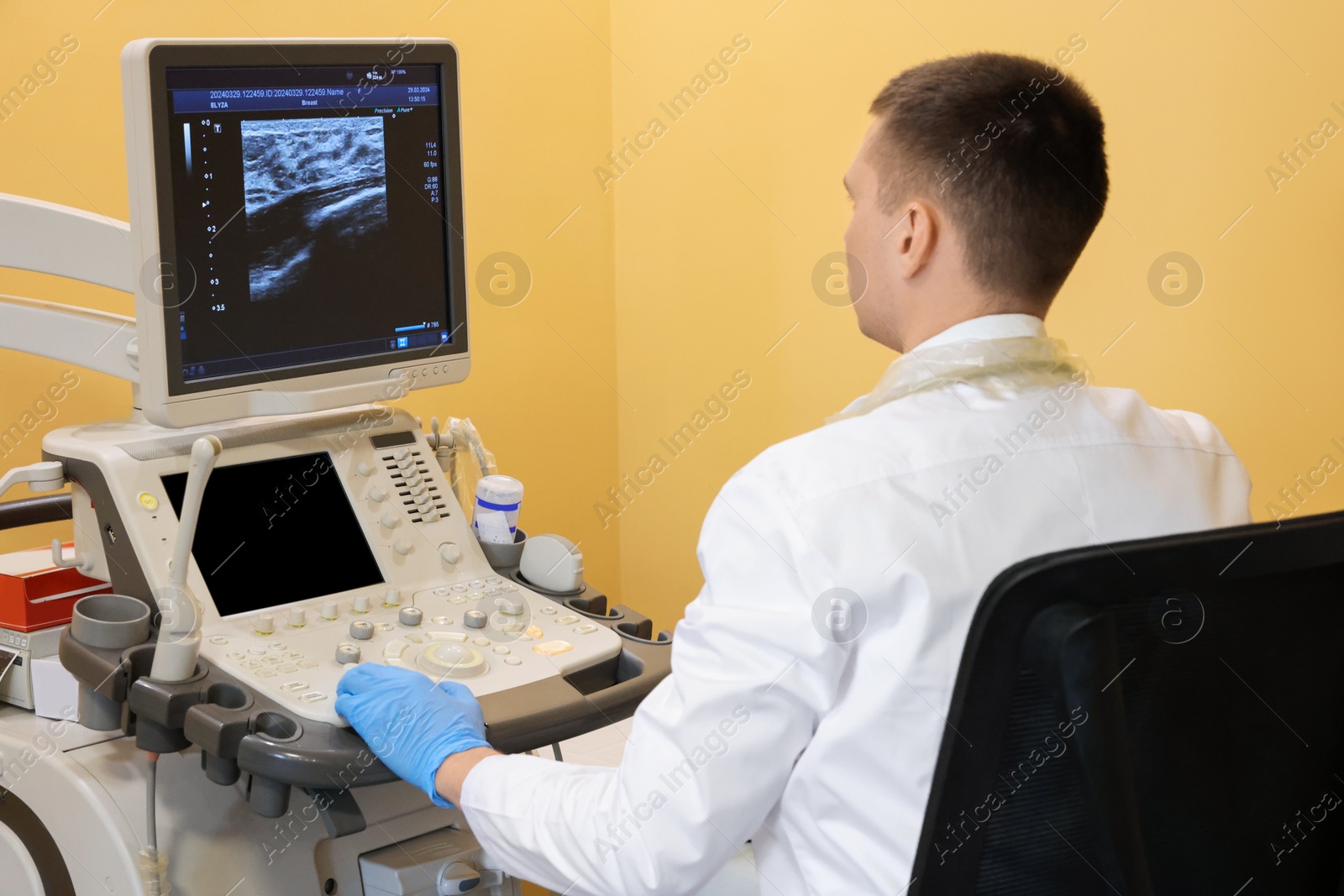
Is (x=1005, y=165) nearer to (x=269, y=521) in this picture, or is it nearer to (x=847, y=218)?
(x=269, y=521)

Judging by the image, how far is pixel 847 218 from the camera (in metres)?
2.45

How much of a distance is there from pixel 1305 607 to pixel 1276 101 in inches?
51.0

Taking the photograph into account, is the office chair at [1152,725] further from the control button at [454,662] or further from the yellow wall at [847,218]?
the yellow wall at [847,218]

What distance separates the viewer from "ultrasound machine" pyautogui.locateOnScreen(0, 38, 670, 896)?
1.30 m

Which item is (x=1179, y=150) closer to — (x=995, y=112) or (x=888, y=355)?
(x=888, y=355)

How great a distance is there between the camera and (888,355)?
2.43m

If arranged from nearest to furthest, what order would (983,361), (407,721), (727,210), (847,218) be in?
(983,361)
(407,721)
(847,218)
(727,210)

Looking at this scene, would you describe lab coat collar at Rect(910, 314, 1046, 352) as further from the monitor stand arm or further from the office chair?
the monitor stand arm

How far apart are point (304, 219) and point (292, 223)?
0.06 feet

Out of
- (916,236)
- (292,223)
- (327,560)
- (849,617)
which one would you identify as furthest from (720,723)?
(292,223)

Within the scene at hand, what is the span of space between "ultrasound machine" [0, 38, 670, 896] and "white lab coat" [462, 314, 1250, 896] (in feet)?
1.11

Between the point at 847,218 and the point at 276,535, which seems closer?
the point at 276,535

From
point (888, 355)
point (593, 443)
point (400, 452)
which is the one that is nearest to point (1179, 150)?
point (888, 355)

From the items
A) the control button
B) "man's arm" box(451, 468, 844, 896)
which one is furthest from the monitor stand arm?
"man's arm" box(451, 468, 844, 896)
